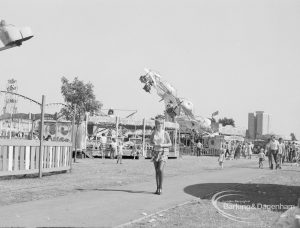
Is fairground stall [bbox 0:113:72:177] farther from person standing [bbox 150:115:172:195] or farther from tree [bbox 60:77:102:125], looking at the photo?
tree [bbox 60:77:102:125]

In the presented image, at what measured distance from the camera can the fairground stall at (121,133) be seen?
35.7 meters

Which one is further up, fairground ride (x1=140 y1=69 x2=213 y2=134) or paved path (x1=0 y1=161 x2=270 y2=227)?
fairground ride (x1=140 y1=69 x2=213 y2=134)

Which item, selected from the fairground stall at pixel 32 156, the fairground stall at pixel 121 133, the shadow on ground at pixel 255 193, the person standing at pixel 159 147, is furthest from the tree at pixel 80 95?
the person standing at pixel 159 147

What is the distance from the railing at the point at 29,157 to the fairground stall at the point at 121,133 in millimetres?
17690

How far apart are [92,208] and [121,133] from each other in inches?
1216

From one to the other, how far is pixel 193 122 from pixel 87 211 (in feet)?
152

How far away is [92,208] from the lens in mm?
9055

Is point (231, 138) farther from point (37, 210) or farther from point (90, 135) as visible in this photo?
point (37, 210)

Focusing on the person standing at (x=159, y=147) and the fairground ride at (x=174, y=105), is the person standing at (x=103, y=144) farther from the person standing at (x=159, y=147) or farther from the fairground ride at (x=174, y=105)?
the person standing at (x=159, y=147)

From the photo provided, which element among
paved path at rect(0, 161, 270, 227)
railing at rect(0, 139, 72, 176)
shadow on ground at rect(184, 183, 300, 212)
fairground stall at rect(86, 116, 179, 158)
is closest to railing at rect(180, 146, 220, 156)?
fairground stall at rect(86, 116, 179, 158)

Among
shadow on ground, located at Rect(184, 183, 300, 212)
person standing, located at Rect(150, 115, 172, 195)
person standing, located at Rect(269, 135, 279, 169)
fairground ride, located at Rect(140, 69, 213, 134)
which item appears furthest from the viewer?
fairground ride, located at Rect(140, 69, 213, 134)

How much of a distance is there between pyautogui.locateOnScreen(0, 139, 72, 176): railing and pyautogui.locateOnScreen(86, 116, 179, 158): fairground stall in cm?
1769

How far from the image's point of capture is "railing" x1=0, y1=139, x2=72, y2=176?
14023 mm

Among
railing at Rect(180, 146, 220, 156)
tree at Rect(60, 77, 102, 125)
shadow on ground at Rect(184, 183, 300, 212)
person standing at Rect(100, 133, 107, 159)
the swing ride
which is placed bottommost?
railing at Rect(180, 146, 220, 156)
